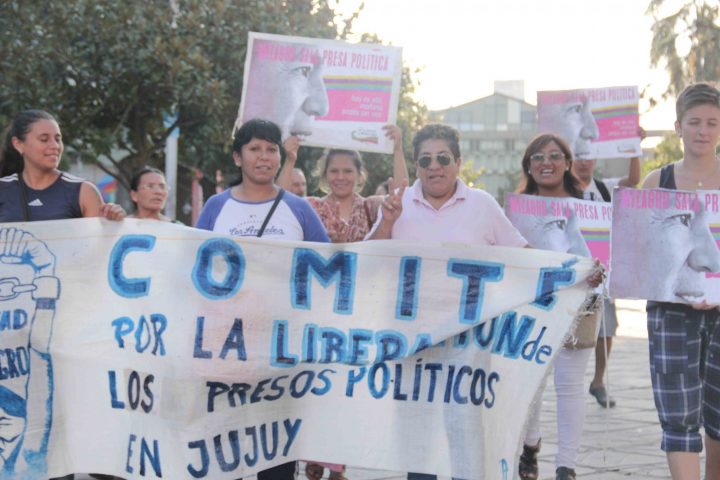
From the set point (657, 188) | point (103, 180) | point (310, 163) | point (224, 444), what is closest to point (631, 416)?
point (657, 188)

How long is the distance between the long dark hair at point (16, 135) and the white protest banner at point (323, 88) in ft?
6.69

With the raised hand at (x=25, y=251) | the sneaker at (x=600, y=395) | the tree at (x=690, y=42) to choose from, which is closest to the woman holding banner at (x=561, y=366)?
the raised hand at (x=25, y=251)

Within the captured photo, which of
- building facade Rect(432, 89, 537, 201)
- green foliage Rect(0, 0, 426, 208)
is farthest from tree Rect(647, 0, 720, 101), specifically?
building facade Rect(432, 89, 537, 201)

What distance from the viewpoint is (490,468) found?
4859mm

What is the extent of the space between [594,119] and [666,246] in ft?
14.0

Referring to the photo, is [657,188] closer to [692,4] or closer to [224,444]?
[224,444]

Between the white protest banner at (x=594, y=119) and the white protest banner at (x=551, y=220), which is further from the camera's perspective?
the white protest banner at (x=594, y=119)

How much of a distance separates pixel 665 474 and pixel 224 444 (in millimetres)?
2692

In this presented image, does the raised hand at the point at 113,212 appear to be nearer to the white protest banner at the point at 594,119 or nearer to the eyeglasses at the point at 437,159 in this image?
the eyeglasses at the point at 437,159

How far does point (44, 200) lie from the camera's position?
5.27 m

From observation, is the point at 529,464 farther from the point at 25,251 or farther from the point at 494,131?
the point at 494,131

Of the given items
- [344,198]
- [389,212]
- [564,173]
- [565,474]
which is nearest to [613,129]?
[564,173]

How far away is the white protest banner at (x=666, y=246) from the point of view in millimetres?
5043

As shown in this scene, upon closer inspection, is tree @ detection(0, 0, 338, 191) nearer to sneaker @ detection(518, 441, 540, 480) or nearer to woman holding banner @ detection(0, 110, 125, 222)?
woman holding banner @ detection(0, 110, 125, 222)
